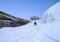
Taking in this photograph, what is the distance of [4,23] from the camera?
64.9 feet

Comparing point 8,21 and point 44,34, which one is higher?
point 8,21

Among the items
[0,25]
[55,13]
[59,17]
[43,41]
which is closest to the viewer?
[43,41]

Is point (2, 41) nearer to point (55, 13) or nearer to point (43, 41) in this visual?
point (43, 41)

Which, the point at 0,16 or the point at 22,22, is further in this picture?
the point at 22,22

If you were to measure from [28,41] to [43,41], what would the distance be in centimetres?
145

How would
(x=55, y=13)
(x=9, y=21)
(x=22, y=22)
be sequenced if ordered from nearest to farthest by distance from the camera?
(x=55, y=13) → (x=9, y=21) → (x=22, y=22)

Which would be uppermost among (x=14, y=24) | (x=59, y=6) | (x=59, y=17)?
(x=59, y=6)

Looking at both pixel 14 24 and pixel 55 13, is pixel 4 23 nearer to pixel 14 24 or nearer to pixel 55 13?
pixel 14 24

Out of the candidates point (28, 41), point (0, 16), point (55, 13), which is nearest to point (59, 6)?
point (55, 13)

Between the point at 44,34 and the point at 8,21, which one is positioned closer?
the point at 44,34

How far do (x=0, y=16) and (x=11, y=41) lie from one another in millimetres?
13429

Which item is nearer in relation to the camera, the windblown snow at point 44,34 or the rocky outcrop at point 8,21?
the windblown snow at point 44,34

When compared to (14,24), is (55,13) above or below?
above

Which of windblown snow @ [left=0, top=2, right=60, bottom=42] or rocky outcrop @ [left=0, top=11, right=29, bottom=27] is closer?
windblown snow @ [left=0, top=2, right=60, bottom=42]
